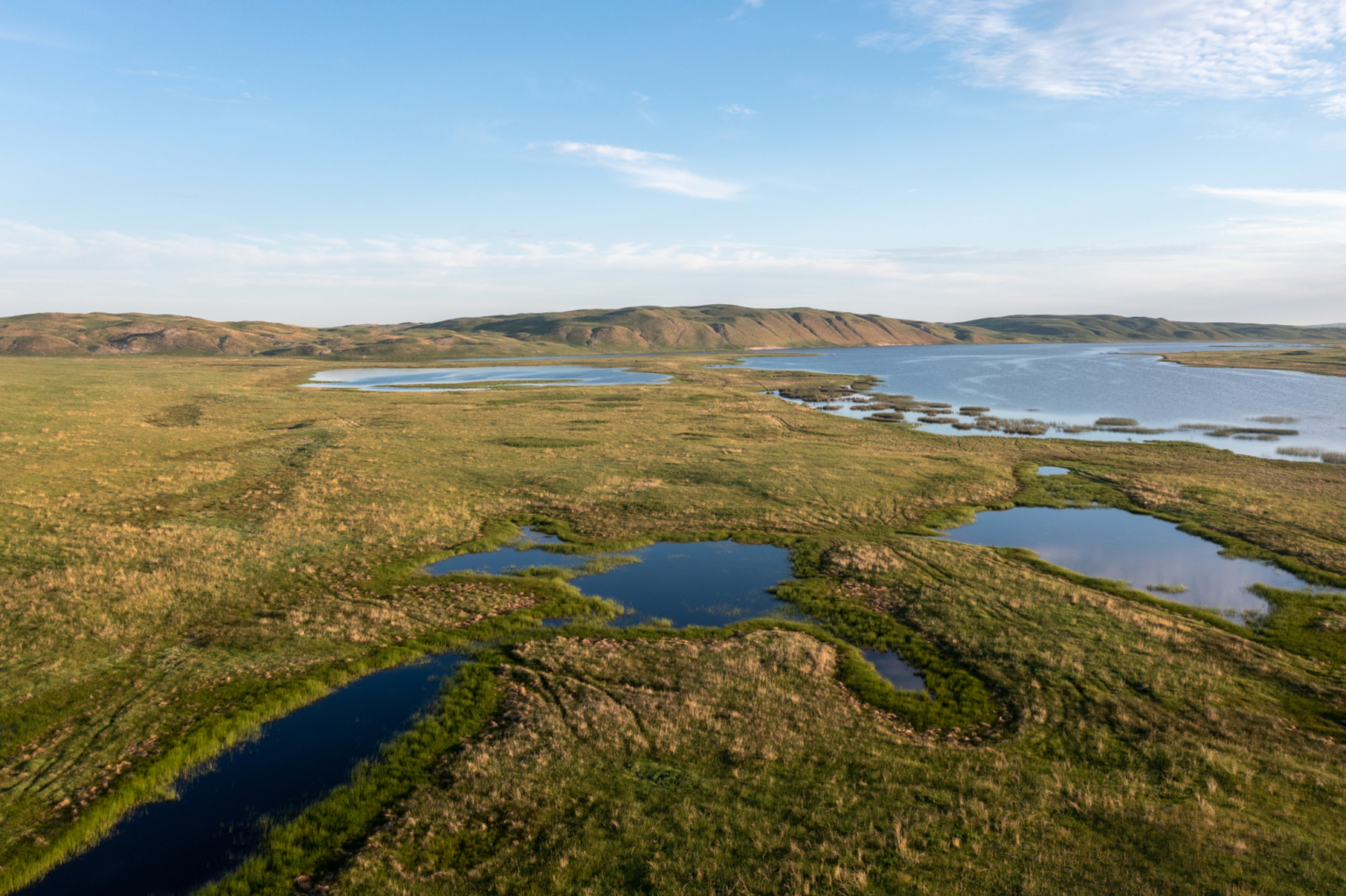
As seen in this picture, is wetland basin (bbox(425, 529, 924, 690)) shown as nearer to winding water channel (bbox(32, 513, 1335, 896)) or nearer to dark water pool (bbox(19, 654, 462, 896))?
winding water channel (bbox(32, 513, 1335, 896))

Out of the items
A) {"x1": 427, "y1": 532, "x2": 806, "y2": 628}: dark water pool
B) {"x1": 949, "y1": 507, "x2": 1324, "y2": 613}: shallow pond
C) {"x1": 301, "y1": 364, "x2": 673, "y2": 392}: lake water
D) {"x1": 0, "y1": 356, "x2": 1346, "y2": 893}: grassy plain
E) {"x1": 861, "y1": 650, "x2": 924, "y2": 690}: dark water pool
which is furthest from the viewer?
{"x1": 301, "y1": 364, "x2": 673, "y2": 392}: lake water

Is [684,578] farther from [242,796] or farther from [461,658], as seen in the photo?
[242,796]

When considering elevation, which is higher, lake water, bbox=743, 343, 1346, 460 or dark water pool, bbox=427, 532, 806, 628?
lake water, bbox=743, 343, 1346, 460

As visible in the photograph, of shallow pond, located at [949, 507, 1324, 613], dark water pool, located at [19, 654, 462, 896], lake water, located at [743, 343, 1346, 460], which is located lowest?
dark water pool, located at [19, 654, 462, 896]

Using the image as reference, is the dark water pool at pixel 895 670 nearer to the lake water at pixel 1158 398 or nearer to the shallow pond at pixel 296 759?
the shallow pond at pixel 296 759

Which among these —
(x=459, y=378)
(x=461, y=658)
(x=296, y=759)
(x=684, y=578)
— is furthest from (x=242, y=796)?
(x=459, y=378)

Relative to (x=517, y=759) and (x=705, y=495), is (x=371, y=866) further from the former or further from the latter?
(x=705, y=495)

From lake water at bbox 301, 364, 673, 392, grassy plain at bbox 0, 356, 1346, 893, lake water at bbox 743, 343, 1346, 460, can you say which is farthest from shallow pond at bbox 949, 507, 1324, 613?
lake water at bbox 301, 364, 673, 392
